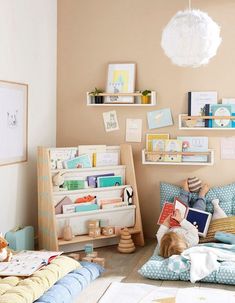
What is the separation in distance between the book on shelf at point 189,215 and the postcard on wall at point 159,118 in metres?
0.68

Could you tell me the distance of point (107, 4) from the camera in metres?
4.49

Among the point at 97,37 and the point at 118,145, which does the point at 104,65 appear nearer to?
the point at 97,37

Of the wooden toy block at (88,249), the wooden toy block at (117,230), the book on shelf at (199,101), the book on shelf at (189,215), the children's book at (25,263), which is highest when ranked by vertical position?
the book on shelf at (199,101)

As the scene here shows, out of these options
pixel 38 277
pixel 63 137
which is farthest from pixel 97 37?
pixel 38 277

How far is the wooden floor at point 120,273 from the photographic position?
3.19m

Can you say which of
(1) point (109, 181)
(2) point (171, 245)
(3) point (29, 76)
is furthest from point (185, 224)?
(3) point (29, 76)

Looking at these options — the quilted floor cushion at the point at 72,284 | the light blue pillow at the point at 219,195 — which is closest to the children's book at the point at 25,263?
the quilted floor cushion at the point at 72,284

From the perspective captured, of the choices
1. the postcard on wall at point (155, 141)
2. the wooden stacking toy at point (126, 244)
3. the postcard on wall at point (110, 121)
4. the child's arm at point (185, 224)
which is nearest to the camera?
the child's arm at point (185, 224)

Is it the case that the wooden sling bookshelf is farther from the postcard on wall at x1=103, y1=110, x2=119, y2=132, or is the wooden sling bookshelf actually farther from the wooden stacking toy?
the postcard on wall at x1=103, y1=110, x2=119, y2=132

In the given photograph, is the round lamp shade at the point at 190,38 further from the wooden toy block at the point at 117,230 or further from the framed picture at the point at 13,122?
the wooden toy block at the point at 117,230

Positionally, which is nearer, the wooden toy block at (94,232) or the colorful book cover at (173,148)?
the wooden toy block at (94,232)

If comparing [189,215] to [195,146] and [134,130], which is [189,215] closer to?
[195,146]

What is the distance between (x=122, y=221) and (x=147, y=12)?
1.83m

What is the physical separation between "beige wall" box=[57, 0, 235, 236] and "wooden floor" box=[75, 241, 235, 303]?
1.83 ft
